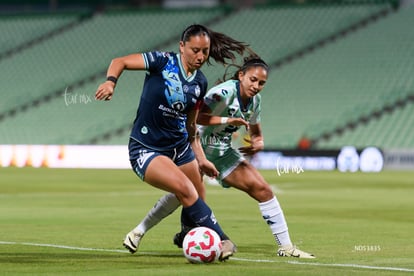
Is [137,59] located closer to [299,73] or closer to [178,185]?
[178,185]

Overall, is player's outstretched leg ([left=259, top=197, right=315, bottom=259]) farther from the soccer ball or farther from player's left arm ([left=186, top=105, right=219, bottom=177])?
the soccer ball

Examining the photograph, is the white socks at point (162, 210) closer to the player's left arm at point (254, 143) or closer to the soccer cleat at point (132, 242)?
the soccer cleat at point (132, 242)

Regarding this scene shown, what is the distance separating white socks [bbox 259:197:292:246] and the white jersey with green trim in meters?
0.78

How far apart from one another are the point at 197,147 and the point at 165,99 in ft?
2.28

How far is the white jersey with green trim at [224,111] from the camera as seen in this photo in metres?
11.6

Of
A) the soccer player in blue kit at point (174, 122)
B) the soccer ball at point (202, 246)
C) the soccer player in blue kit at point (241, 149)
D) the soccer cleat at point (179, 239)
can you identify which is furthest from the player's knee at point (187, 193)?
the soccer cleat at point (179, 239)

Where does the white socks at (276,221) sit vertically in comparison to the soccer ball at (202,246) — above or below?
above

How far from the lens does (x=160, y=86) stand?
34.5ft

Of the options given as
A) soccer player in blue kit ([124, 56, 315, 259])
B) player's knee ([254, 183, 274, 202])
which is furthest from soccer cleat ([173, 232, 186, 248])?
player's knee ([254, 183, 274, 202])

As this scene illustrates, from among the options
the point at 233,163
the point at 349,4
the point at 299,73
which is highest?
the point at 349,4

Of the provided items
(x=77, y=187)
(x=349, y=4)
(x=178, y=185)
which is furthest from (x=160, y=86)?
(x=349, y=4)

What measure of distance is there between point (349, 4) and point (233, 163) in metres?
32.2

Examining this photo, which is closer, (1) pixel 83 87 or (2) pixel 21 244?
(2) pixel 21 244

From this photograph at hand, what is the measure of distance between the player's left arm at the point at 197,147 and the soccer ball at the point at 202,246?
0.69 metres
